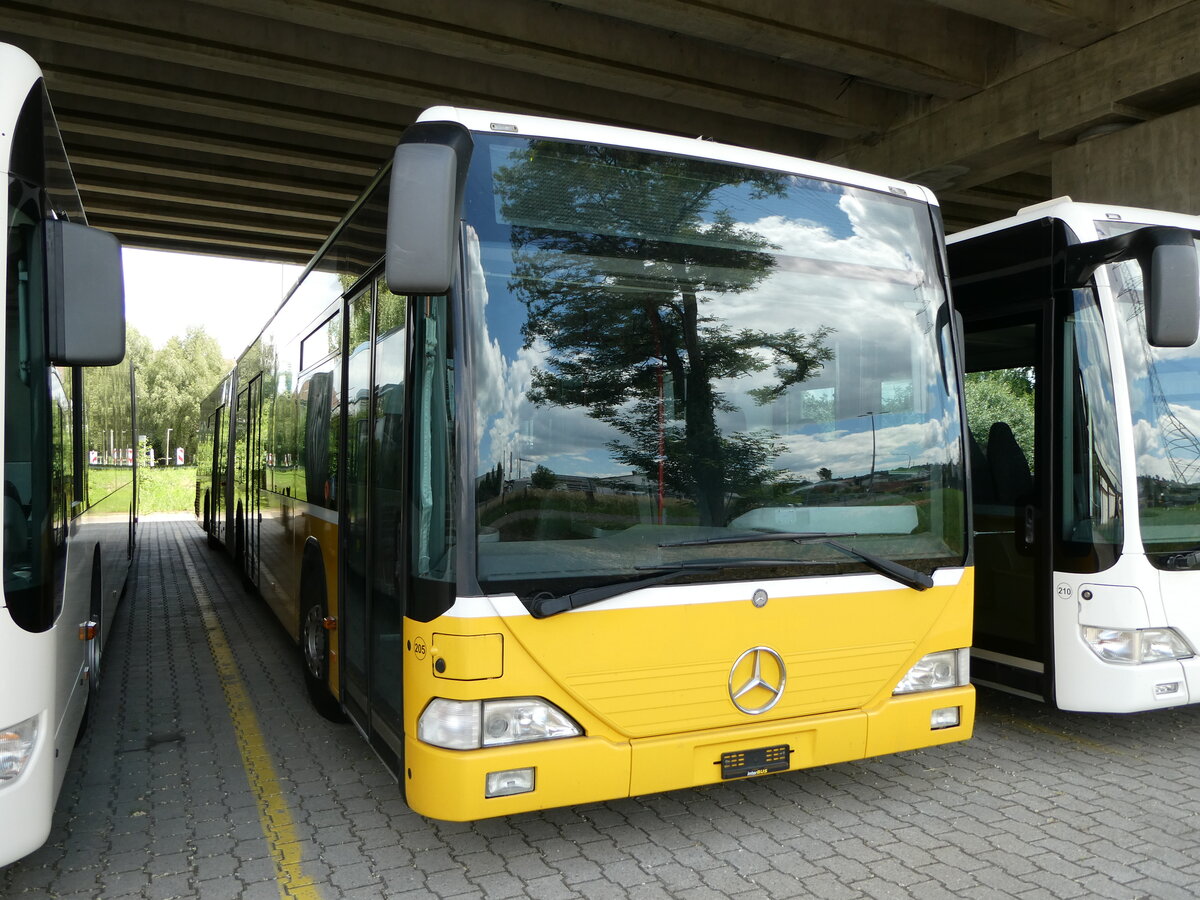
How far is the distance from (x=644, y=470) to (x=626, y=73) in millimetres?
7666

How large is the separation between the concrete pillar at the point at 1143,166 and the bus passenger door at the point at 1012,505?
4.96m

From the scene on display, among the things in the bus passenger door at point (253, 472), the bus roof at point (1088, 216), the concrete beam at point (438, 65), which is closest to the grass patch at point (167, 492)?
the bus passenger door at point (253, 472)

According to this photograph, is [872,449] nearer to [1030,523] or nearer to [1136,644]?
[1030,523]

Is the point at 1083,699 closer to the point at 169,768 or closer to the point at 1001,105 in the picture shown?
the point at 169,768

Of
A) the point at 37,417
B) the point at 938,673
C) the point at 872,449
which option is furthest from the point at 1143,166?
the point at 37,417

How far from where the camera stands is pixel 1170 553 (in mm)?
5016

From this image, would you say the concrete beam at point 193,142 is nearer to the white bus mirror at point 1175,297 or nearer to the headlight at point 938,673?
the white bus mirror at point 1175,297

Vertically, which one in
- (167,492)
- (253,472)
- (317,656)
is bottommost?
(167,492)

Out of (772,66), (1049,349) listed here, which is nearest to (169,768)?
(1049,349)

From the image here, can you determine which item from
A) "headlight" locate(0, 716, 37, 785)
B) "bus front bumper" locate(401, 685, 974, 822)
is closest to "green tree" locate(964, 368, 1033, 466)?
"bus front bumper" locate(401, 685, 974, 822)

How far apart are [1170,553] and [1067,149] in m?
7.00

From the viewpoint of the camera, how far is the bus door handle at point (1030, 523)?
5365mm

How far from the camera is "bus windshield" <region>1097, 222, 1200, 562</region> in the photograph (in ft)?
16.5

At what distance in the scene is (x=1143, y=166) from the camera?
973 cm
